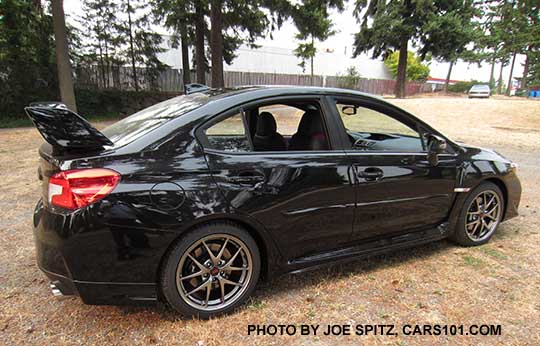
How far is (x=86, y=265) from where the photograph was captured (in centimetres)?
198

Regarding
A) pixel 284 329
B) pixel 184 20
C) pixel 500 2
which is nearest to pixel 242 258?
pixel 284 329

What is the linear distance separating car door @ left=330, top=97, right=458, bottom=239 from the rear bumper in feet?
A: 5.30

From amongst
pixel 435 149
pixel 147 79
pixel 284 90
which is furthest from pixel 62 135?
pixel 147 79

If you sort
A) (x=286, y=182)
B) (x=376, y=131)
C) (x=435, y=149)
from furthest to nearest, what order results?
(x=376, y=131) → (x=435, y=149) → (x=286, y=182)

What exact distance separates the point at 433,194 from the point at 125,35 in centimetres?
1914

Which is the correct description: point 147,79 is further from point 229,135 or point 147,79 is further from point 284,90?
point 229,135

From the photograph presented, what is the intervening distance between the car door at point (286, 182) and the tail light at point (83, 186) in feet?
1.96

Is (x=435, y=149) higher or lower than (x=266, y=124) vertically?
lower

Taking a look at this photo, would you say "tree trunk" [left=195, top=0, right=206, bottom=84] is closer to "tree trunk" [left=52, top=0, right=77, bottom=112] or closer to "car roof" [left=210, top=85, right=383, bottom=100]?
"tree trunk" [left=52, top=0, right=77, bottom=112]

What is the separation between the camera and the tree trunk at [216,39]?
13.4 m

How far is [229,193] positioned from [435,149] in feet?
6.20

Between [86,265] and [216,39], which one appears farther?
[216,39]

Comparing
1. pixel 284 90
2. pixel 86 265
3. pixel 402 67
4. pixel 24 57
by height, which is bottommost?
pixel 86 265

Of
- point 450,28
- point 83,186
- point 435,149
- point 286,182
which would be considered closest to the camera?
point 83,186
